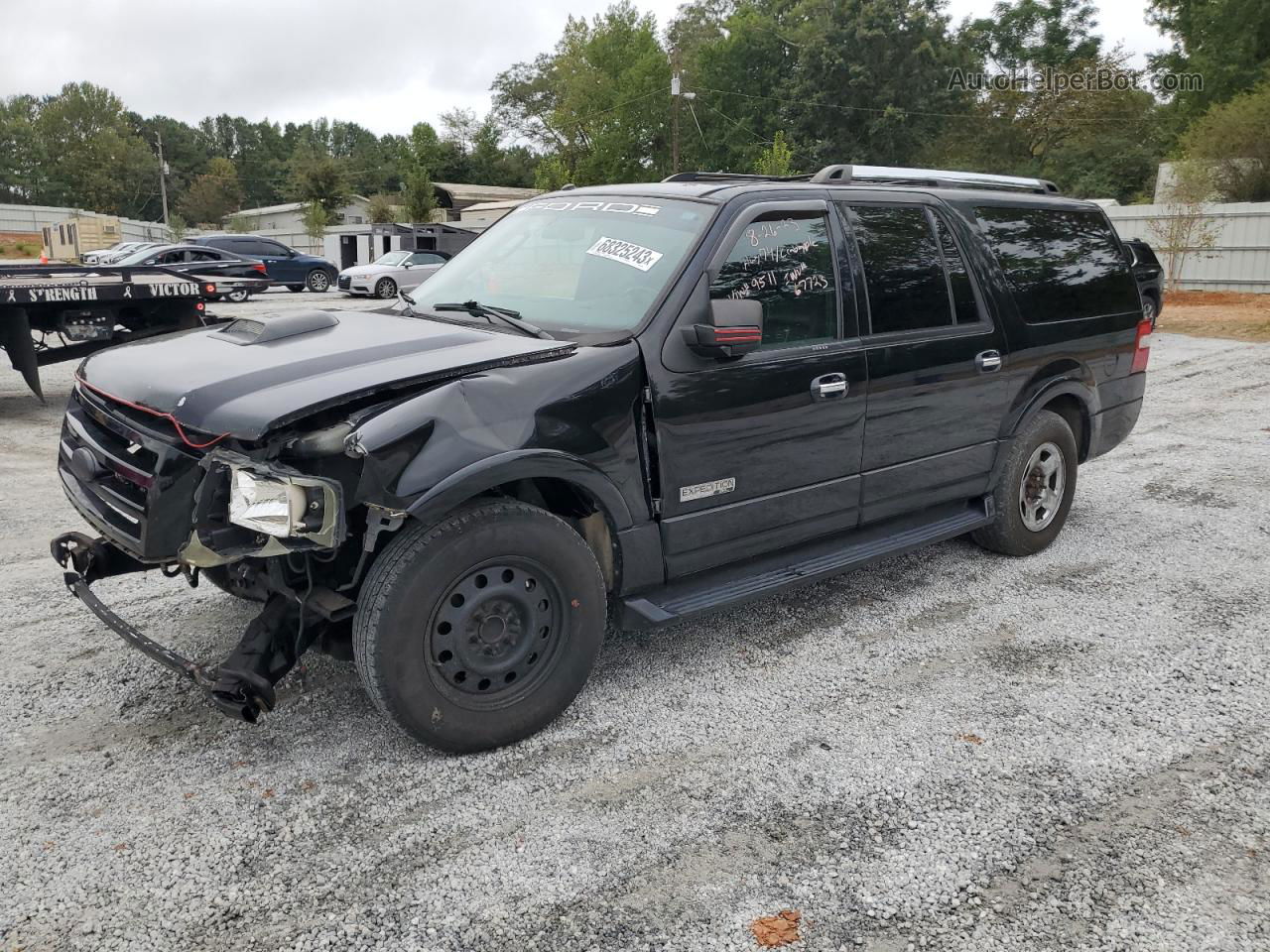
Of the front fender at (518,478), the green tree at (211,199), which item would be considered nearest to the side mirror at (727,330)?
the front fender at (518,478)

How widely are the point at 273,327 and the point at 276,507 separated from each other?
1.10 meters

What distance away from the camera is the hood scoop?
12.1ft

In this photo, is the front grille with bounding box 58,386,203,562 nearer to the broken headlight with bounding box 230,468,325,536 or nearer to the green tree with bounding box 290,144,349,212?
the broken headlight with bounding box 230,468,325,536

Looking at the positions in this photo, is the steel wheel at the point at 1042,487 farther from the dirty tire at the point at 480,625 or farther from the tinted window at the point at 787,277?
the dirty tire at the point at 480,625

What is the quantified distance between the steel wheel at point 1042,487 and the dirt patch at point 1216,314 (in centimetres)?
1366

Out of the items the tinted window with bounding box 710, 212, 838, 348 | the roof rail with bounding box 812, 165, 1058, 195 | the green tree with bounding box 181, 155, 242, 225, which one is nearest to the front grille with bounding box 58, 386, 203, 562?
the tinted window with bounding box 710, 212, 838, 348

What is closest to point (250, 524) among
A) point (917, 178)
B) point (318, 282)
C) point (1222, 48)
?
point (917, 178)

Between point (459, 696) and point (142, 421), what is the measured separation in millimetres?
1412

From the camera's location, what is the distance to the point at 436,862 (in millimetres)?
2785

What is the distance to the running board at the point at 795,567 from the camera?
3.69m

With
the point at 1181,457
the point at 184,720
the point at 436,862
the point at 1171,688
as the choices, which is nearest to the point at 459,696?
the point at 436,862

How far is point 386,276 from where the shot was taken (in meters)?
25.5

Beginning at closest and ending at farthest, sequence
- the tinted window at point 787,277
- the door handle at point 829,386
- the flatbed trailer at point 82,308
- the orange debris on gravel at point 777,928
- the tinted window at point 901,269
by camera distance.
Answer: the orange debris on gravel at point 777,928, the tinted window at point 787,277, the door handle at point 829,386, the tinted window at point 901,269, the flatbed trailer at point 82,308

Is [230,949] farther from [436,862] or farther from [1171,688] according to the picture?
[1171,688]
